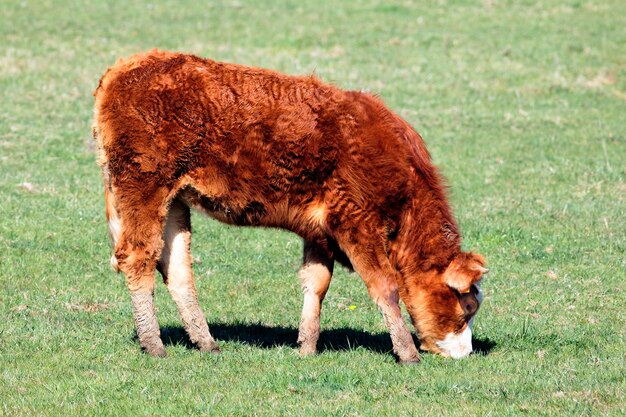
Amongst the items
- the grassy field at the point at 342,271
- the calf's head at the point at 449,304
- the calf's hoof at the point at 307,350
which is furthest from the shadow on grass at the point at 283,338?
the calf's head at the point at 449,304

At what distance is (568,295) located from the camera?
10469mm

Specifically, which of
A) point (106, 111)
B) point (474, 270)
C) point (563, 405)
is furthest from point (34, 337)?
point (563, 405)

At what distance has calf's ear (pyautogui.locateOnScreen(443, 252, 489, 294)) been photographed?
27.6ft

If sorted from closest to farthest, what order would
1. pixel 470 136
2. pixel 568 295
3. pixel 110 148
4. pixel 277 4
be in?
1. pixel 110 148
2. pixel 568 295
3. pixel 470 136
4. pixel 277 4

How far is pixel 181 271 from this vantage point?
8930 mm

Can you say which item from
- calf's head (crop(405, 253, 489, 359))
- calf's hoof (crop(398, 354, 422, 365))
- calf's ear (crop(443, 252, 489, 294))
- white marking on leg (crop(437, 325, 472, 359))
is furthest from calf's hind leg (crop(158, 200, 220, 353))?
calf's ear (crop(443, 252, 489, 294))

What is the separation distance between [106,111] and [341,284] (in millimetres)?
3765

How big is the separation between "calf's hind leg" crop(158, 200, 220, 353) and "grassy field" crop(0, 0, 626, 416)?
0.77 feet

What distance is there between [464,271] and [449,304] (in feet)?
0.97

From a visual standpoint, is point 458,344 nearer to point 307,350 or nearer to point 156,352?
point 307,350

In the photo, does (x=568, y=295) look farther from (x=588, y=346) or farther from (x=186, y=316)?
(x=186, y=316)

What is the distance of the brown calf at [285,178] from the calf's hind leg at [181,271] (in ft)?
0.23

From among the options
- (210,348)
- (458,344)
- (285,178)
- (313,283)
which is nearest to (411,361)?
(458,344)

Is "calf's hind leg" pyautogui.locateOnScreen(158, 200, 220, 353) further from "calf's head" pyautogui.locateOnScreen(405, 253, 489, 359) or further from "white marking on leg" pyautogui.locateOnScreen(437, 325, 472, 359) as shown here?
"white marking on leg" pyautogui.locateOnScreen(437, 325, 472, 359)
